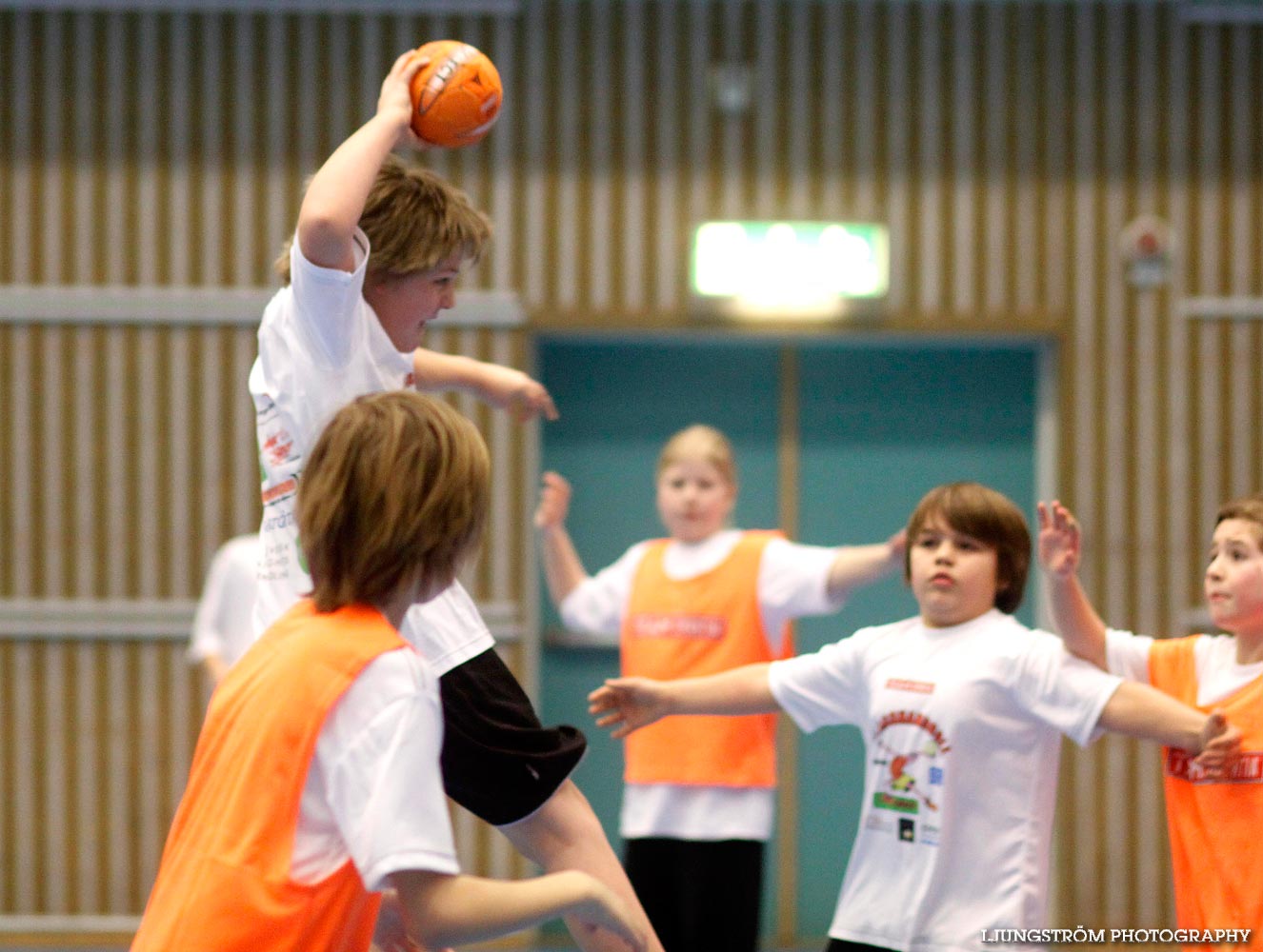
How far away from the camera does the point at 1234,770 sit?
288cm

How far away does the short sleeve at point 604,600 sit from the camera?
15.2 feet

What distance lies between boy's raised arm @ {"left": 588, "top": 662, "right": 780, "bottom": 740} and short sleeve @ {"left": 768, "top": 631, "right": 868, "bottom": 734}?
34 mm

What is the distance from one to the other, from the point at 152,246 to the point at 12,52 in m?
1.06

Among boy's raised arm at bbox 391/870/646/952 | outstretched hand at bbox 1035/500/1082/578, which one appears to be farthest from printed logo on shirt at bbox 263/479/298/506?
outstretched hand at bbox 1035/500/1082/578

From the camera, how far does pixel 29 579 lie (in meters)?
6.31

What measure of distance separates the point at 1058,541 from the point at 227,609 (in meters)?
3.62

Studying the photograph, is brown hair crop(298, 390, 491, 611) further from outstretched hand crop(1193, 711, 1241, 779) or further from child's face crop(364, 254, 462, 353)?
outstretched hand crop(1193, 711, 1241, 779)

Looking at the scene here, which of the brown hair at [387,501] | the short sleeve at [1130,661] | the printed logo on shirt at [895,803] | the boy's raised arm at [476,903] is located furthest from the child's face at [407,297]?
the short sleeve at [1130,661]

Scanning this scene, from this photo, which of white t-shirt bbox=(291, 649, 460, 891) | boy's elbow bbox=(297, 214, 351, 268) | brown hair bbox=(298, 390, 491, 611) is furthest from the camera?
boy's elbow bbox=(297, 214, 351, 268)

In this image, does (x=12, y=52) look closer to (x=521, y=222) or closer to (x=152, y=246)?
(x=152, y=246)

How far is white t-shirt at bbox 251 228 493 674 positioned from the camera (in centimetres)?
236

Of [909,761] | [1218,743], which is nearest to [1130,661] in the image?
[1218,743]

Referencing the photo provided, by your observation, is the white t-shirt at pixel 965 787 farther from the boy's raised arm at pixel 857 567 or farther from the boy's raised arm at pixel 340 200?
the boy's raised arm at pixel 340 200

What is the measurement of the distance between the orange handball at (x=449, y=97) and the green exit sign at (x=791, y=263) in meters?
3.67
